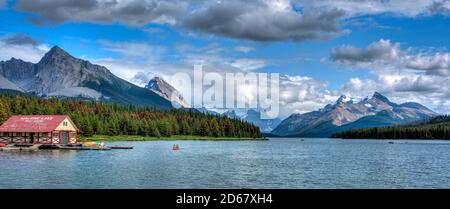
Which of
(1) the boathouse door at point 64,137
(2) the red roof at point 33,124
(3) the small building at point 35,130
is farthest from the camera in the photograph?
(1) the boathouse door at point 64,137

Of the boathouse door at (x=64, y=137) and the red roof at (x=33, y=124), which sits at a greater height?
the red roof at (x=33, y=124)

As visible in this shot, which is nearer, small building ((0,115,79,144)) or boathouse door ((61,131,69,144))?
small building ((0,115,79,144))

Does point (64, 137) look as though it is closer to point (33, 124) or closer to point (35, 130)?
point (35, 130)

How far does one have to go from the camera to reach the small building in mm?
125069

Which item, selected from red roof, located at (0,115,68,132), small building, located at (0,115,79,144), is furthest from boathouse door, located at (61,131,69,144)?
red roof, located at (0,115,68,132)

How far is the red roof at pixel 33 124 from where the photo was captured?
409 ft

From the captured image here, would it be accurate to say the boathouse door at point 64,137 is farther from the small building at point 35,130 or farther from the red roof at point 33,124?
the red roof at point 33,124

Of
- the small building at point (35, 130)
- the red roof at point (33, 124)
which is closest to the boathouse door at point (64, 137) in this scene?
Answer: the small building at point (35, 130)

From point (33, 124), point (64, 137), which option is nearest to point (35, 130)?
point (33, 124)

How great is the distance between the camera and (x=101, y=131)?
195 m

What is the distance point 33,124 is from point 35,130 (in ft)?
9.29

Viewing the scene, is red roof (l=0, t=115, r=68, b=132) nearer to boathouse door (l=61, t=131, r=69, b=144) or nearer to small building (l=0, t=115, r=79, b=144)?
small building (l=0, t=115, r=79, b=144)
